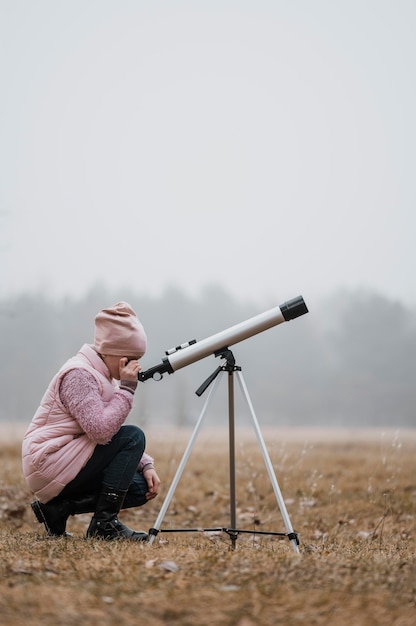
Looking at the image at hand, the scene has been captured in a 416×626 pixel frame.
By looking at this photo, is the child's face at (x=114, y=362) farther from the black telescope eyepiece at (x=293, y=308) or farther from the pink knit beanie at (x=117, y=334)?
the black telescope eyepiece at (x=293, y=308)

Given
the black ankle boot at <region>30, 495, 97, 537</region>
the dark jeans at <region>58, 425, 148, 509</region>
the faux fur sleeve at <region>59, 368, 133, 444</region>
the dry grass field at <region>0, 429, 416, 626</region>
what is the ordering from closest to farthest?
the dry grass field at <region>0, 429, 416, 626</region>
the faux fur sleeve at <region>59, 368, 133, 444</region>
the dark jeans at <region>58, 425, 148, 509</region>
the black ankle boot at <region>30, 495, 97, 537</region>

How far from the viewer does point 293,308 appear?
5125 millimetres

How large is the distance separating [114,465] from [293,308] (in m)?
1.66

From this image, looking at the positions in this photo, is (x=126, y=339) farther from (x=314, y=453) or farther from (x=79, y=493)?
(x=314, y=453)

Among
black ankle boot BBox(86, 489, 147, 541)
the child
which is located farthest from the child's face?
black ankle boot BBox(86, 489, 147, 541)

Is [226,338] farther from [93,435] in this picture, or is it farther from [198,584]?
[198,584]

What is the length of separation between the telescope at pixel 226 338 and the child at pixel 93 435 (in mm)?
193

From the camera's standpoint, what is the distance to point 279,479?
10172 millimetres

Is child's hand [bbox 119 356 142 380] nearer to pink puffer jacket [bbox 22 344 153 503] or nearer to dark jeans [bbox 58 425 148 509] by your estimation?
pink puffer jacket [bbox 22 344 153 503]

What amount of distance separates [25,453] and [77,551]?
845 mm

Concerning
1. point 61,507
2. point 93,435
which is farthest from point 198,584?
point 61,507

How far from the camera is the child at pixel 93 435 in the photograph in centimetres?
499

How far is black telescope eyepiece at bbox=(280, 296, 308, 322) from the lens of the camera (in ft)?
16.8

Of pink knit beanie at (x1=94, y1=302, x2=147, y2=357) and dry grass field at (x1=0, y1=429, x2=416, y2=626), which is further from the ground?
pink knit beanie at (x1=94, y1=302, x2=147, y2=357)
